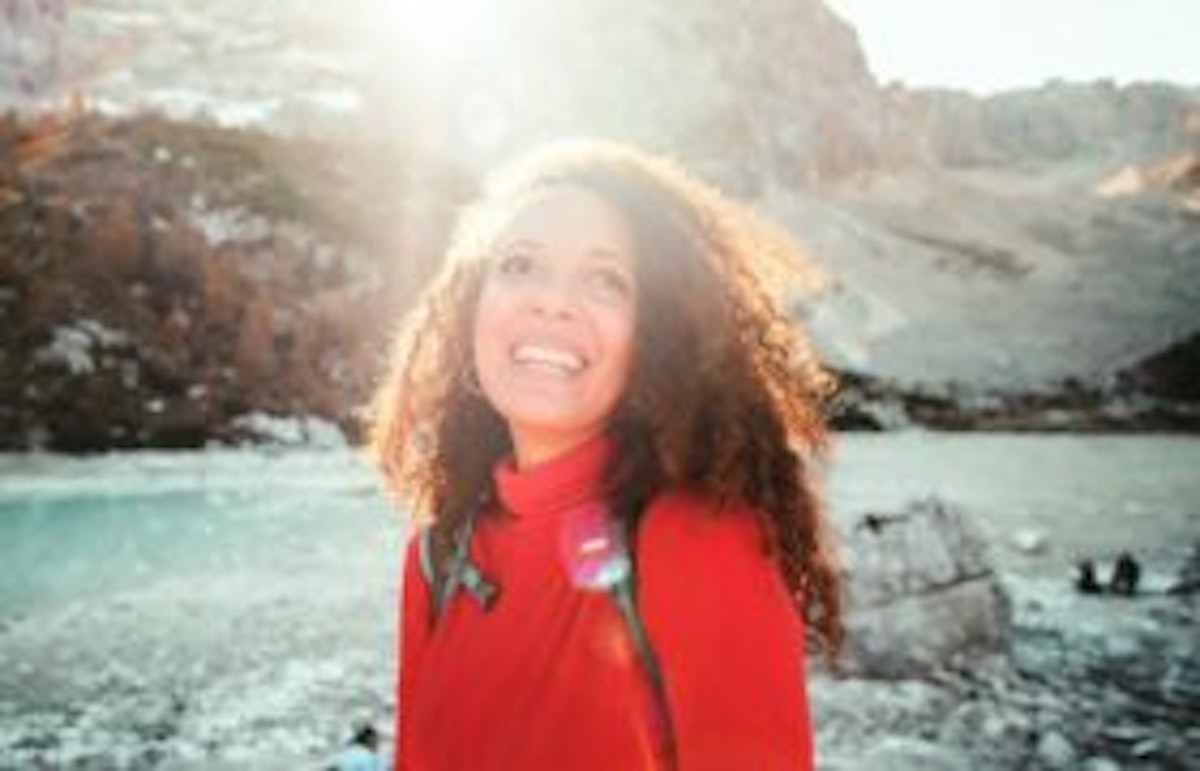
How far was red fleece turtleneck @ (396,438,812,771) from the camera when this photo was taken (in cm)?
165

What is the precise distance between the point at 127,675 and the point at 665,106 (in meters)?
118

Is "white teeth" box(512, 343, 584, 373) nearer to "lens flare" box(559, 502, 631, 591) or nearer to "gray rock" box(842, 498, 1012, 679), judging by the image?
"lens flare" box(559, 502, 631, 591)

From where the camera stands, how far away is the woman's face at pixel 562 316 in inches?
84.5

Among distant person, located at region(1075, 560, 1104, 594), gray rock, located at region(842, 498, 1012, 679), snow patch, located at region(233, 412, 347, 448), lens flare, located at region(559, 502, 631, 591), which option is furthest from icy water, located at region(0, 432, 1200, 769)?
lens flare, located at region(559, 502, 631, 591)

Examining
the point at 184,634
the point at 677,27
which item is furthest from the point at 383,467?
the point at 677,27

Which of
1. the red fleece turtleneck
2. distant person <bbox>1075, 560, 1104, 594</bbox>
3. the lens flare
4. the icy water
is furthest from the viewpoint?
distant person <bbox>1075, 560, 1104, 594</bbox>

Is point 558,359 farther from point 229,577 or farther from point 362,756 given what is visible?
point 229,577

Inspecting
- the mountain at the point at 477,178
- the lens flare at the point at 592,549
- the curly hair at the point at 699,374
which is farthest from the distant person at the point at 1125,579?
the lens flare at the point at 592,549

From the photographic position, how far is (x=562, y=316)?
84.7 inches

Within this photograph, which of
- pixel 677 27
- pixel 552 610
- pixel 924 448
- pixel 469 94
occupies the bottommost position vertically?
pixel 924 448

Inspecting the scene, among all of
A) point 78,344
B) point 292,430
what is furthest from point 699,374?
point 78,344

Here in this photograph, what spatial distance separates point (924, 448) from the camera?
4844 cm

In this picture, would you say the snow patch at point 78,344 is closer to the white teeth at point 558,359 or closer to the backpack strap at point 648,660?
the white teeth at point 558,359

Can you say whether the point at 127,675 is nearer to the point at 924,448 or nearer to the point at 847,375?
the point at 924,448
